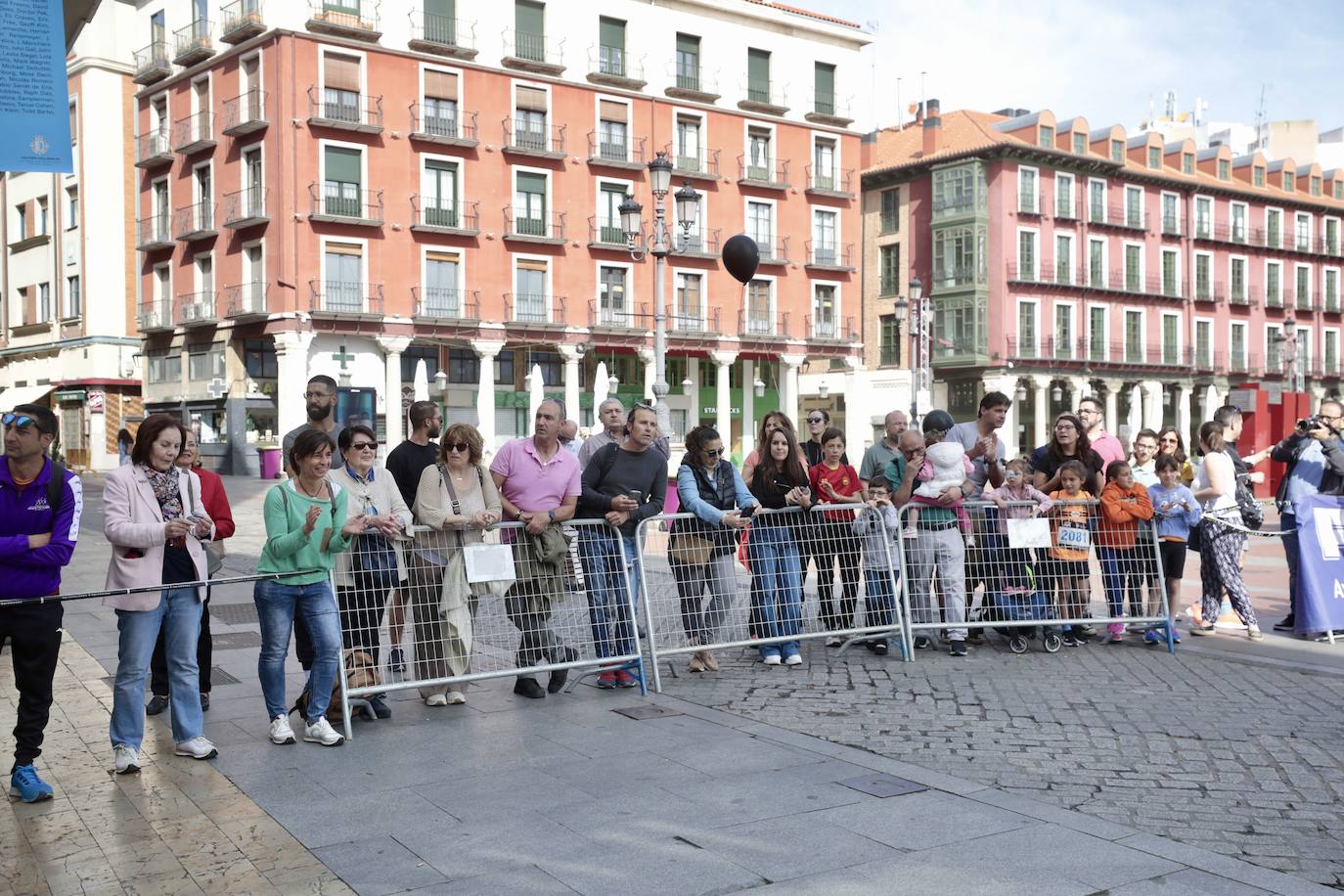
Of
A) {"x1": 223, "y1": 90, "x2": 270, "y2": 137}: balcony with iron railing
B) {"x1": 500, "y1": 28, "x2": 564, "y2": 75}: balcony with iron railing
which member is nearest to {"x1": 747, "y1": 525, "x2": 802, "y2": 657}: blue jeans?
{"x1": 223, "y1": 90, "x2": 270, "y2": 137}: balcony with iron railing

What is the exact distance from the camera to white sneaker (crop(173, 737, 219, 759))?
257 inches

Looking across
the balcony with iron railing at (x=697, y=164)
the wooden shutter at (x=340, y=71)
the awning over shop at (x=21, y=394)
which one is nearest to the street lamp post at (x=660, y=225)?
the wooden shutter at (x=340, y=71)

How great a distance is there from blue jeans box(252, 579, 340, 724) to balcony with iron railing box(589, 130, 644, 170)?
40.4m

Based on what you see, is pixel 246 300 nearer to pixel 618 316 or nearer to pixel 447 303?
pixel 447 303

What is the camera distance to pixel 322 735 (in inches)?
272

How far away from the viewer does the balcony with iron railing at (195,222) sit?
43094 mm

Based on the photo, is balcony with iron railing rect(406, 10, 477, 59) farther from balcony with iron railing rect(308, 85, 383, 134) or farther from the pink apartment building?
the pink apartment building

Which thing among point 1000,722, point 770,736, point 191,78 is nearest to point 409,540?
point 770,736

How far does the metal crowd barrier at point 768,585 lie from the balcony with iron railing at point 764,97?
42312 mm

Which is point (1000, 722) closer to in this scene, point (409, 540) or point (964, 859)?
point (964, 859)

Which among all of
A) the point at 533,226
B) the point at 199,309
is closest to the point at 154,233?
the point at 199,309

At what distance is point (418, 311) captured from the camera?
42594mm

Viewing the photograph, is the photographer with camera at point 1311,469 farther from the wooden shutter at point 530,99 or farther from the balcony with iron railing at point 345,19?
the wooden shutter at point 530,99

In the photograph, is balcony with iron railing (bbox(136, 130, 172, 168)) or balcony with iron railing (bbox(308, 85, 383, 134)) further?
balcony with iron railing (bbox(136, 130, 172, 168))
